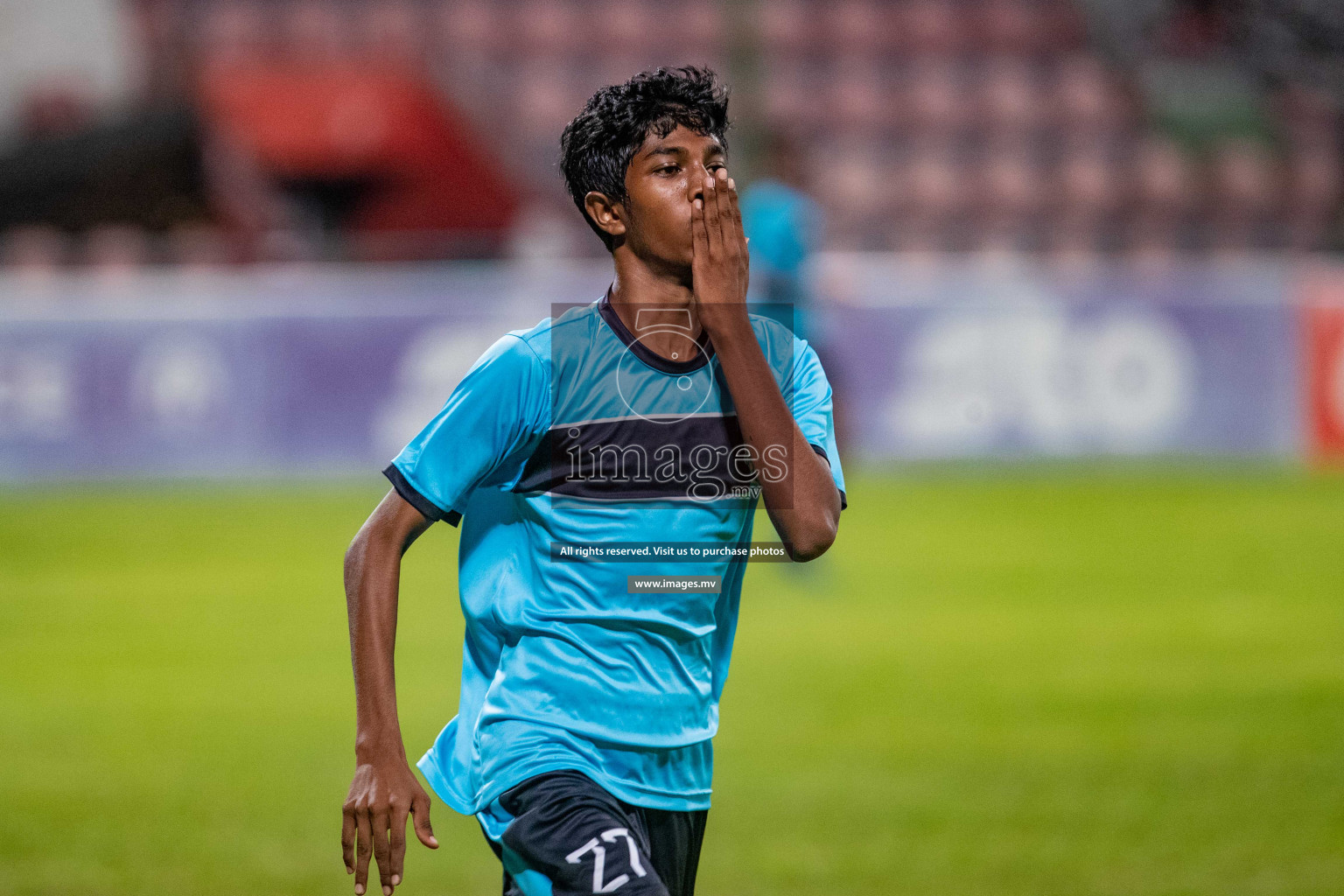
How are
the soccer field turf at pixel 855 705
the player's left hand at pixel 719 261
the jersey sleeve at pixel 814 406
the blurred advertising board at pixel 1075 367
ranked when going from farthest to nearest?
1. the blurred advertising board at pixel 1075 367
2. the soccer field turf at pixel 855 705
3. the jersey sleeve at pixel 814 406
4. the player's left hand at pixel 719 261

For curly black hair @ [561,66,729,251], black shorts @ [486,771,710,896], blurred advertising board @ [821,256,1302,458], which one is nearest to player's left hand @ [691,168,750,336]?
curly black hair @ [561,66,729,251]

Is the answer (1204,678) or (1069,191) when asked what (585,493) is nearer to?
(1204,678)

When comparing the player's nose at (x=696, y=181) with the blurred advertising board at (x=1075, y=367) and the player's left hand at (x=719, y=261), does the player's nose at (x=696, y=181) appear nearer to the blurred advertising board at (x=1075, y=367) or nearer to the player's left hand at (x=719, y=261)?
the player's left hand at (x=719, y=261)

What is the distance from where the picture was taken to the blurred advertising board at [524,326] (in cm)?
1306

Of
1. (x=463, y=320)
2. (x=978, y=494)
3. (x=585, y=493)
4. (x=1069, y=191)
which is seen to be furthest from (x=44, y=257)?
(x=585, y=493)

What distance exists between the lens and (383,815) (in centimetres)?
235

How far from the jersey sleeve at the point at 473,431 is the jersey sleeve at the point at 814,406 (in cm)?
46

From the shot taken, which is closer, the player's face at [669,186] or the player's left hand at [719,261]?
the player's left hand at [719,261]

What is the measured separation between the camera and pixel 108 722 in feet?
20.4

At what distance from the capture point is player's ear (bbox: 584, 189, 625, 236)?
262 cm

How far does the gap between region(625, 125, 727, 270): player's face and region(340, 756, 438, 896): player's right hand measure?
90 cm

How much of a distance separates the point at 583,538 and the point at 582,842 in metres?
0.49

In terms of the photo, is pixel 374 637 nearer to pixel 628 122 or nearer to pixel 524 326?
pixel 628 122

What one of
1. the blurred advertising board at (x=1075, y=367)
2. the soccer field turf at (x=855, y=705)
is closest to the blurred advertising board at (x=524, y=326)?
Result: the blurred advertising board at (x=1075, y=367)
